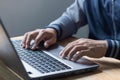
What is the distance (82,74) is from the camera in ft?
3.06

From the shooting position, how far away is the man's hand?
1.00 metres

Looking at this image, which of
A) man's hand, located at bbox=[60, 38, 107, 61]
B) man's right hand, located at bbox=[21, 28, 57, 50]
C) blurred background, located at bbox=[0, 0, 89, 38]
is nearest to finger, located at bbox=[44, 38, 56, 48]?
man's right hand, located at bbox=[21, 28, 57, 50]

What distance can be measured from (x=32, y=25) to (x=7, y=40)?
1.45 meters

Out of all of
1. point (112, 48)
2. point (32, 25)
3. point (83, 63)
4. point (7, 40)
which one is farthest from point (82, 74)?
point (32, 25)

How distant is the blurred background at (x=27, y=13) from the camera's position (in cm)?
202

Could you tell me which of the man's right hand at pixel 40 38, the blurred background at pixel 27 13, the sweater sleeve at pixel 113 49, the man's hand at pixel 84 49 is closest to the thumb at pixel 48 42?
the man's right hand at pixel 40 38

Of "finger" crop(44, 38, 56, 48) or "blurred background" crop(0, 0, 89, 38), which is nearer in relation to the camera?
"finger" crop(44, 38, 56, 48)

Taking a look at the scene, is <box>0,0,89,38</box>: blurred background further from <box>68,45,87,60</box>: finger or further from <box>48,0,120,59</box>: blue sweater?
<box>68,45,87,60</box>: finger

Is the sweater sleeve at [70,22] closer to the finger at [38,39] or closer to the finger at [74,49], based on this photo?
the finger at [38,39]

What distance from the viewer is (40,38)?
3.84 ft

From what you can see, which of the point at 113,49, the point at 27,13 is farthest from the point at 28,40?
the point at 27,13

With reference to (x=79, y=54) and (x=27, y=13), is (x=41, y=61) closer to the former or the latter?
(x=79, y=54)

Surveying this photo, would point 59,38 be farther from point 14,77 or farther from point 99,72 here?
point 14,77

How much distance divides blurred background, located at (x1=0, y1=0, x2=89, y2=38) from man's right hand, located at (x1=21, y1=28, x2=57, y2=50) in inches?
30.8
